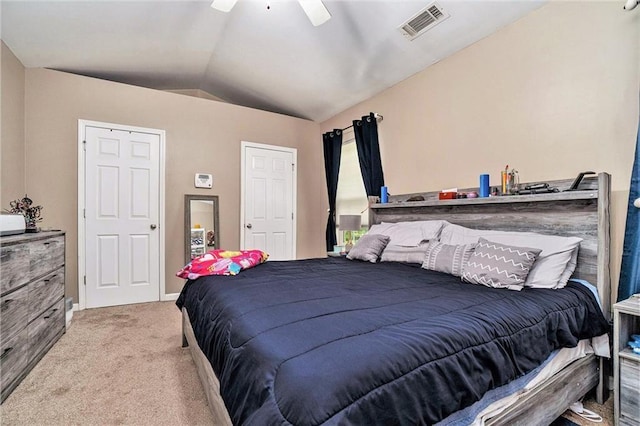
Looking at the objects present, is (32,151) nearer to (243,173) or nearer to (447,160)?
(243,173)

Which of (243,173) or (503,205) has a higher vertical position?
(243,173)

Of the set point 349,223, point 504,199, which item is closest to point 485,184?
point 504,199

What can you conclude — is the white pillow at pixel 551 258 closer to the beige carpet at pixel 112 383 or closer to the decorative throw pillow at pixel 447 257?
the decorative throw pillow at pixel 447 257

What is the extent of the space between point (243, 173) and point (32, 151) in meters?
2.31

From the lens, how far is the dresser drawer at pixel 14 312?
1.71 meters

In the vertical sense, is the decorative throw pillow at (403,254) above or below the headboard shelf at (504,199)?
below

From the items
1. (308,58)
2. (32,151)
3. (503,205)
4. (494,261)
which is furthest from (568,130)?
(32,151)

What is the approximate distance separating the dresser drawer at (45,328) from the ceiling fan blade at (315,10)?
2915 mm

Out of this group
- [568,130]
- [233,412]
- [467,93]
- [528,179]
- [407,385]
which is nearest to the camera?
[407,385]

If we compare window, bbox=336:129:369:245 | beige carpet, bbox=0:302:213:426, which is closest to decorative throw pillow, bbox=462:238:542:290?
beige carpet, bbox=0:302:213:426

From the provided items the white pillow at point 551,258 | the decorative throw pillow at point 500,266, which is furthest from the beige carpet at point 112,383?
the white pillow at point 551,258

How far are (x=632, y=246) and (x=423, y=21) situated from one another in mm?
2252

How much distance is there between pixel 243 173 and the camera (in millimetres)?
4418

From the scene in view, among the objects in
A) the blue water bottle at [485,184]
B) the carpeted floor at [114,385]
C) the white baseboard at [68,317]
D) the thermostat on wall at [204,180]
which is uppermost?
the thermostat on wall at [204,180]
